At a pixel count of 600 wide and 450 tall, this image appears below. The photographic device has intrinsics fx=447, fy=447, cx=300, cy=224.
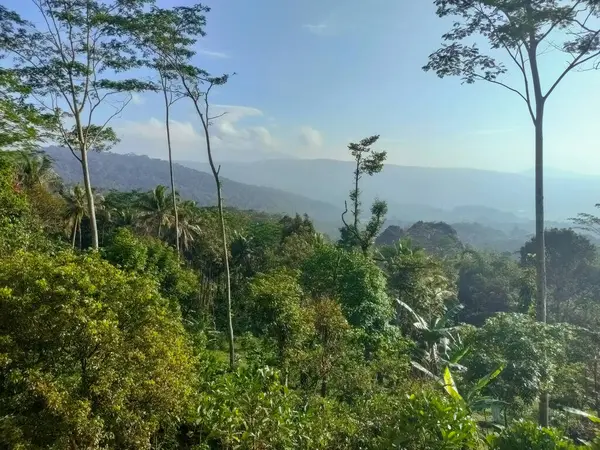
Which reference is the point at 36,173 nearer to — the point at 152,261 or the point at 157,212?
the point at 157,212

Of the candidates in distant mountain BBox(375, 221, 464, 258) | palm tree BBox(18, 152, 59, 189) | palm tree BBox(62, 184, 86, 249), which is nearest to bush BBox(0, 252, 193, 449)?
palm tree BBox(18, 152, 59, 189)

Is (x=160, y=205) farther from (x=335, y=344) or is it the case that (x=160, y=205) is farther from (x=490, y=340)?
(x=490, y=340)

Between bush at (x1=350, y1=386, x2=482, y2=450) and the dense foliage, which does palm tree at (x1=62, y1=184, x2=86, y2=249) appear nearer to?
the dense foliage

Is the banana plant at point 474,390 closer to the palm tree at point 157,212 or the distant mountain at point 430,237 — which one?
the palm tree at point 157,212

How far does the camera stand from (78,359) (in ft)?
17.5

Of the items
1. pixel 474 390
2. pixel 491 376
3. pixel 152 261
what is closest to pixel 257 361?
pixel 474 390

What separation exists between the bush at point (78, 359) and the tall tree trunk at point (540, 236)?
8.18 meters

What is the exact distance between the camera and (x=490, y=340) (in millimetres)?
10375

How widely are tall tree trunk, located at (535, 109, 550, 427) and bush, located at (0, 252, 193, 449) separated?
8180mm

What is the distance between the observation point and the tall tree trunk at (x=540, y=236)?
32.8 ft

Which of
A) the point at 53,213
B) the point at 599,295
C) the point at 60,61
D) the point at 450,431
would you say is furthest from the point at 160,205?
the point at 599,295

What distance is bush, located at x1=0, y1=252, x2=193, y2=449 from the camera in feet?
16.1

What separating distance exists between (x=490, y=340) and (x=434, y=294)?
12.3 metres

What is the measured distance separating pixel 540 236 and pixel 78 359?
31.5ft
